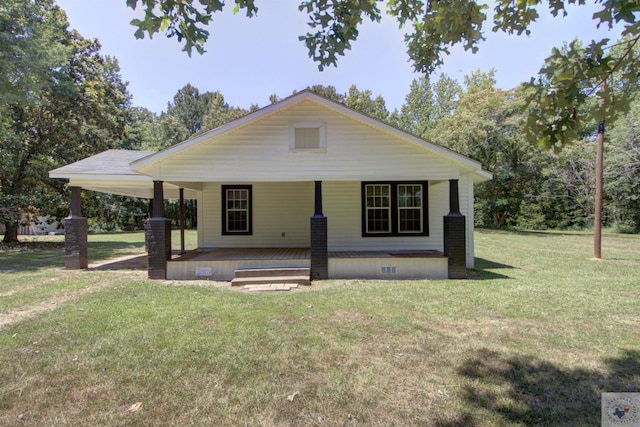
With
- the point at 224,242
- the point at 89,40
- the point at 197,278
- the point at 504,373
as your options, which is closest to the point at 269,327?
the point at 504,373

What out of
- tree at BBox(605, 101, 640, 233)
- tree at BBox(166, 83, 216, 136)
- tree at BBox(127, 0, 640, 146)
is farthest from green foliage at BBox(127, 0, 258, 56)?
tree at BBox(166, 83, 216, 136)

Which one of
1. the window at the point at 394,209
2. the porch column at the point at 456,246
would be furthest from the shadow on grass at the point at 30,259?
the porch column at the point at 456,246

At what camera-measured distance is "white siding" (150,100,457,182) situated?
8656mm

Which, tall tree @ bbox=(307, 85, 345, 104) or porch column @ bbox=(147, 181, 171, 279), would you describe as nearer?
porch column @ bbox=(147, 181, 171, 279)

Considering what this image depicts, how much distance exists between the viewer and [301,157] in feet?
28.7

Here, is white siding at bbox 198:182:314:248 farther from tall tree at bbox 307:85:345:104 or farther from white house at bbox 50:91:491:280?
tall tree at bbox 307:85:345:104

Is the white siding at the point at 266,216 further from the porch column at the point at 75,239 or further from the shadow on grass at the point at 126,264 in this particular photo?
the porch column at the point at 75,239

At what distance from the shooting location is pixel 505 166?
24.0m

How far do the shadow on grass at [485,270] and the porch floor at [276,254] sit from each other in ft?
3.20

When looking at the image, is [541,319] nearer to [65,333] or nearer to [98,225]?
[65,333]

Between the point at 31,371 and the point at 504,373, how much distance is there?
477 centimetres

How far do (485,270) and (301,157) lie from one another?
5986 mm

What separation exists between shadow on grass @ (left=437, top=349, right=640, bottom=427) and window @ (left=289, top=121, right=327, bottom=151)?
244 inches

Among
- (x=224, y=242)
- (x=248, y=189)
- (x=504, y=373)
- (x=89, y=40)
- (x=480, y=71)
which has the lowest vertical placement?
(x=504, y=373)
